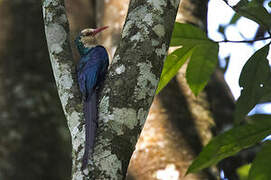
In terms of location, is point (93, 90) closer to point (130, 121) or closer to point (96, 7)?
point (130, 121)

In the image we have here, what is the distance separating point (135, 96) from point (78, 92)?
1.28ft

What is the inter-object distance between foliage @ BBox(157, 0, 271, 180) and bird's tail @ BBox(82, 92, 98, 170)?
0.54m

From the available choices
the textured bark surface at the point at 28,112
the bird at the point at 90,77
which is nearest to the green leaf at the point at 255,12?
the bird at the point at 90,77

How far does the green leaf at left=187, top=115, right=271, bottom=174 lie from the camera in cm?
223

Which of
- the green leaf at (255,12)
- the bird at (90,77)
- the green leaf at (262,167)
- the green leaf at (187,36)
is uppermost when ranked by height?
the green leaf at (255,12)

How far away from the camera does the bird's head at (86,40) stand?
12.8 feet

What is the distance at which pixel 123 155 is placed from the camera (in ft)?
6.14

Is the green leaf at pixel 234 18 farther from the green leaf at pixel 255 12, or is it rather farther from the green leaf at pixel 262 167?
the green leaf at pixel 262 167

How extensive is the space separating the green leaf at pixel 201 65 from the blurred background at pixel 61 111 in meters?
0.64

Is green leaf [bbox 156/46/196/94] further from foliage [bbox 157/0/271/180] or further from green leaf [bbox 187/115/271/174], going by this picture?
green leaf [bbox 187/115/271/174]

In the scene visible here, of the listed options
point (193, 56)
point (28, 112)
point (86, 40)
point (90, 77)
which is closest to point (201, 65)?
point (193, 56)

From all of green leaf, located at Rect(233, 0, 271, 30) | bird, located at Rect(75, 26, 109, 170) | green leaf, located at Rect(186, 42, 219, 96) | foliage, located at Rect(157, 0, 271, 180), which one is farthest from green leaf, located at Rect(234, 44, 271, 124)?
bird, located at Rect(75, 26, 109, 170)

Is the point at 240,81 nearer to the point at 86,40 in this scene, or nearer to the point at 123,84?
the point at 123,84

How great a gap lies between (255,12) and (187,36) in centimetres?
38
